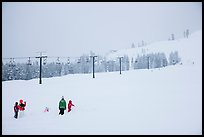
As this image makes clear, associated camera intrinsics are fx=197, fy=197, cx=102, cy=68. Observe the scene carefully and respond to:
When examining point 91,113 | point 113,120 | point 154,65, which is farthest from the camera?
point 154,65

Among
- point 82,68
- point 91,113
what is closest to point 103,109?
point 91,113

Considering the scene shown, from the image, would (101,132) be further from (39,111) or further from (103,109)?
(39,111)

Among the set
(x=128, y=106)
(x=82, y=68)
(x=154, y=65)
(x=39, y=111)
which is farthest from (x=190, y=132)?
(x=154, y=65)

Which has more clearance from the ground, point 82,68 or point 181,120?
point 82,68

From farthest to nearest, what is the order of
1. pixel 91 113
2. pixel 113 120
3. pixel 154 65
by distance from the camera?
pixel 154 65
pixel 91 113
pixel 113 120

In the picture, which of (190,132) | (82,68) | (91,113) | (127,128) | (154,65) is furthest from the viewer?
(154,65)

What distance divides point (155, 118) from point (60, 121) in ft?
20.4

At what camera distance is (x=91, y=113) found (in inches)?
590

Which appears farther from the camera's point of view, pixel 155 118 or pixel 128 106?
pixel 128 106

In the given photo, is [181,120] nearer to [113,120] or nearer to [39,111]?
[113,120]

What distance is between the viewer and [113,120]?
12.6m

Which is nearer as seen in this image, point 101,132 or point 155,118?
point 101,132

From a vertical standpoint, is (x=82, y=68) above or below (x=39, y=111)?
above

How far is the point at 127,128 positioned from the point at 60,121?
482 cm
